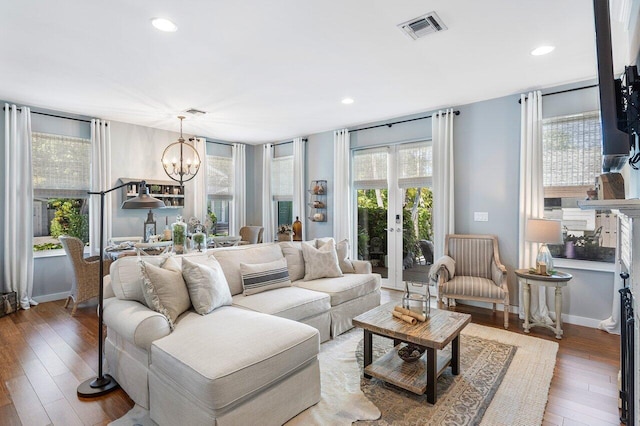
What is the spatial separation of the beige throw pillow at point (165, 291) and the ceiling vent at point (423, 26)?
2.64 metres

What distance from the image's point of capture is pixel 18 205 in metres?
4.50

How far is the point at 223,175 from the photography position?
708 cm

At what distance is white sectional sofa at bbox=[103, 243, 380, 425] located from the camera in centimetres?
176

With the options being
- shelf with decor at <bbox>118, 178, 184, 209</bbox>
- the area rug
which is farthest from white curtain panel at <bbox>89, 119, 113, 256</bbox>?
the area rug

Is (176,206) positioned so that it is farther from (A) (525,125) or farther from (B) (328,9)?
(A) (525,125)

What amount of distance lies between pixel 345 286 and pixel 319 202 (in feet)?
9.73

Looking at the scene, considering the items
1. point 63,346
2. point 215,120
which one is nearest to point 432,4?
point 215,120

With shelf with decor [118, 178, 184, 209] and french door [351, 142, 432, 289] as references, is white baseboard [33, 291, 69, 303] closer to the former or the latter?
shelf with decor [118, 178, 184, 209]

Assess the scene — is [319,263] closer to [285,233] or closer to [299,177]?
[285,233]

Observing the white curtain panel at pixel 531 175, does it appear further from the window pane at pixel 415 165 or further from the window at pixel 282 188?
the window at pixel 282 188

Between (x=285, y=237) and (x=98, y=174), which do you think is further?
(x=285, y=237)

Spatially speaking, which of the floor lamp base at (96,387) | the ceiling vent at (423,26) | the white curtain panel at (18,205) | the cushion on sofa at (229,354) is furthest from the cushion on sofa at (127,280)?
the white curtain panel at (18,205)

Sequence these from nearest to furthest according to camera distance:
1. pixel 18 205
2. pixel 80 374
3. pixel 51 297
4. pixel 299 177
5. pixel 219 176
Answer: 1. pixel 80 374
2. pixel 18 205
3. pixel 51 297
4. pixel 299 177
5. pixel 219 176

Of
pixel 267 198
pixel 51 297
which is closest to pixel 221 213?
pixel 267 198
